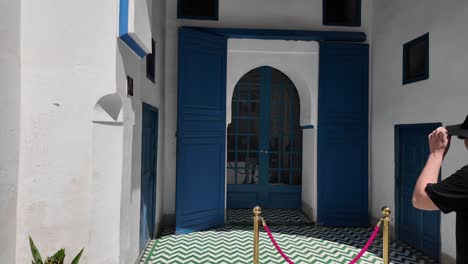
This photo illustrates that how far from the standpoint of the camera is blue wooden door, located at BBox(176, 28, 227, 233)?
611 centimetres

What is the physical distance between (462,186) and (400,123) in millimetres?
4297

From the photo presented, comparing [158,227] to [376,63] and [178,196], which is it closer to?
[178,196]

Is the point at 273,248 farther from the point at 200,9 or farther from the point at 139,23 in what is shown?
the point at 200,9

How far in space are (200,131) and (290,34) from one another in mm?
2425

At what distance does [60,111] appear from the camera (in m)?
2.98

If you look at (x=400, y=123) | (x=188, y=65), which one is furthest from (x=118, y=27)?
(x=400, y=123)

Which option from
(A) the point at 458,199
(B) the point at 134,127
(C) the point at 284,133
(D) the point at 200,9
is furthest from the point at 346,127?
(A) the point at 458,199

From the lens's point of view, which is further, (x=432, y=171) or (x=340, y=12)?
(x=340, y=12)

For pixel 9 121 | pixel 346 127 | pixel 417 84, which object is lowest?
pixel 9 121

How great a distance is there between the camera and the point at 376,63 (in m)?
6.52

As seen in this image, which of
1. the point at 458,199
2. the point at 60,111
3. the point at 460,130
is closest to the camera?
the point at 458,199

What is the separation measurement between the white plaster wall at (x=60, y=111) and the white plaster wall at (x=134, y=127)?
24 cm

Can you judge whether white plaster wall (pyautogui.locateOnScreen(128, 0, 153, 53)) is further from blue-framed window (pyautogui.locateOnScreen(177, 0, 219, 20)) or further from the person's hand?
blue-framed window (pyautogui.locateOnScreen(177, 0, 219, 20))

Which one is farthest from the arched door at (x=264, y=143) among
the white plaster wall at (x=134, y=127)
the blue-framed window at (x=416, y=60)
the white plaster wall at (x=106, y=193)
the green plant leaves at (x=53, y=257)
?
the green plant leaves at (x=53, y=257)
